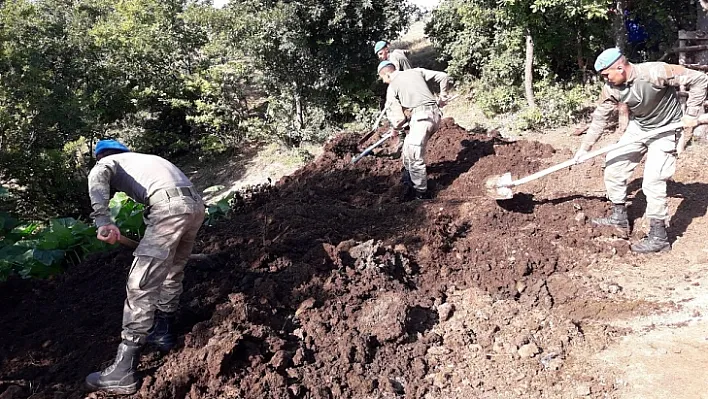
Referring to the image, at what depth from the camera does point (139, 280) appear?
3.24 metres

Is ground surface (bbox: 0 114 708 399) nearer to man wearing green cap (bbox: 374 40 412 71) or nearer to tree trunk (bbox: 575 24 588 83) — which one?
man wearing green cap (bbox: 374 40 412 71)

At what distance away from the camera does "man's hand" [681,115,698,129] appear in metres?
4.32

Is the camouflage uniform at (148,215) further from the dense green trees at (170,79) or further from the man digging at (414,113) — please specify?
the dense green trees at (170,79)

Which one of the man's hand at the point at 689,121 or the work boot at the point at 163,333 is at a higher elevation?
the man's hand at the point at 689,121

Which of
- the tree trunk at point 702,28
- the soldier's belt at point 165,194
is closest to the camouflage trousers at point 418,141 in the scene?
the soldier's belt at point 165,194

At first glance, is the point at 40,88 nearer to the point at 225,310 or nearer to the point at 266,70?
the point at 266,70

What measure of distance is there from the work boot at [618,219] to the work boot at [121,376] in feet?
14.0

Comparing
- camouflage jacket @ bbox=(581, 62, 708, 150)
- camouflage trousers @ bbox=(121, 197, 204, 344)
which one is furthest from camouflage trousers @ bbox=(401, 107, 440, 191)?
camouflage trousers @ bbox=(121, 197, 204, 344)

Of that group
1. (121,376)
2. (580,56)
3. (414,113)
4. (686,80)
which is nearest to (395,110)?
(414,113)

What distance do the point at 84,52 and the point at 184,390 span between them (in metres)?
13.2

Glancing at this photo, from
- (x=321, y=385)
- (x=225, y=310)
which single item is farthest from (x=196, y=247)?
(x=321, y=385)

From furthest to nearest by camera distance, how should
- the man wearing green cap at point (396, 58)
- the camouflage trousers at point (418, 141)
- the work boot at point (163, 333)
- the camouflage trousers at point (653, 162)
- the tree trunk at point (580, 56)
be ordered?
the tree trunk at point (580, 56) → the man wearing green cap at point (396, 58) → the camouflage trousers at point (418, 141) → the camouflage trousers at point (653, 162) → the work boot at point (163, 333)

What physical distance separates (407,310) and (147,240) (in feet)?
6.20

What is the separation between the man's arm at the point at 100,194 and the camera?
3178 millimetres
